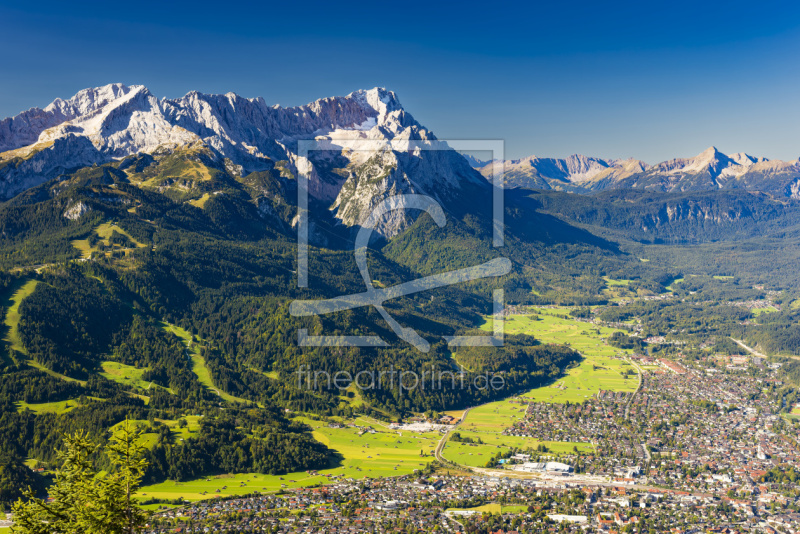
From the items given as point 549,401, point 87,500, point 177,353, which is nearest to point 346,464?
point 177,353

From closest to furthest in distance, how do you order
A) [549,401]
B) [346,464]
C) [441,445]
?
[346,464] < [441,445] < [549,401]

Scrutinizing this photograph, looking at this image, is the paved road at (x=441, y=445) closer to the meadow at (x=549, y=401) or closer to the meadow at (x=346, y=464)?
the meadow at (x=549, y=401)

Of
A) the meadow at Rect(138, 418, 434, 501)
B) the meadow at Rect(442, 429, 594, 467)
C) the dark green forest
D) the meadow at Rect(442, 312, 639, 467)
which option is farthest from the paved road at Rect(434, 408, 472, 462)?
the dark green forest

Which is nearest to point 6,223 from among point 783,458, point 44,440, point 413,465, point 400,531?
point 44,440

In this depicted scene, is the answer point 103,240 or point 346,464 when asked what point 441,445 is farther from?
point 103,240

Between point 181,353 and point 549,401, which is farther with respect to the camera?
point 549,401

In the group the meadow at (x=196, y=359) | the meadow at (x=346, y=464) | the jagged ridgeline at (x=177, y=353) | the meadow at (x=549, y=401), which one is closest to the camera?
the meadow at (x=346, y=464)

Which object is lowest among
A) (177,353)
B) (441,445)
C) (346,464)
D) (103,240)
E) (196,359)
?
(346,464)

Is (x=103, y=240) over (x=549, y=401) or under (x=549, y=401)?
over

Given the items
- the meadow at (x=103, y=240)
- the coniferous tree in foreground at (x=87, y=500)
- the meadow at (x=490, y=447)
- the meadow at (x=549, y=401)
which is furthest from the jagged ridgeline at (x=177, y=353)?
the coniferous tree in foreground at (x=87, y=500)
